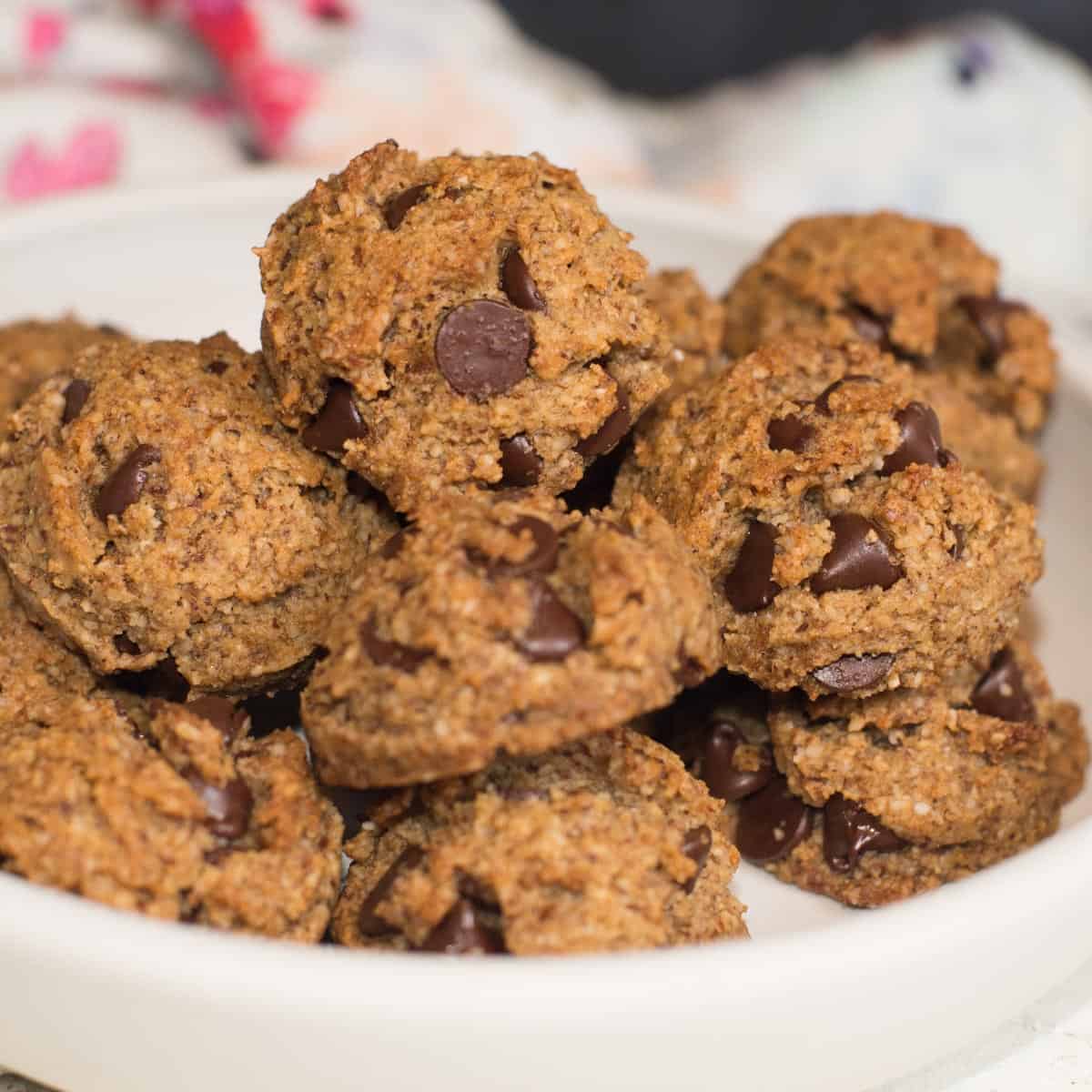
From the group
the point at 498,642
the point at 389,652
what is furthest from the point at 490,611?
the point at 389,652

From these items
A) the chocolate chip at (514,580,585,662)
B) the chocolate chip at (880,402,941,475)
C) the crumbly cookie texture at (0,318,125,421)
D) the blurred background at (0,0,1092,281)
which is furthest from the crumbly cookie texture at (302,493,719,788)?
the blurred background at (0,0,1092,281)

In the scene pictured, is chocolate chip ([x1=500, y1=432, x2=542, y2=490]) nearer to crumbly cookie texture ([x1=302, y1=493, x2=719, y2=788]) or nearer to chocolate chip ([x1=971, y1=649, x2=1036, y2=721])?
crumbly cookie texture ([x1=302, y1=493, x2=719, y2=788])

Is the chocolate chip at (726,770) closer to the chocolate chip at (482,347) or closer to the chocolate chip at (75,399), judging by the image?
the chocolate chip at (482,347)

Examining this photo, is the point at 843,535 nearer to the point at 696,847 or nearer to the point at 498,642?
the point at 696,847

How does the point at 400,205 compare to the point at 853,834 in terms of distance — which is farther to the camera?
the point at 853,834

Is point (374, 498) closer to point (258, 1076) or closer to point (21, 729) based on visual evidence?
point (21, 729)

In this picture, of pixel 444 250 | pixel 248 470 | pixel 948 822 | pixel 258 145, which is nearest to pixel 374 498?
pixel 248 470
